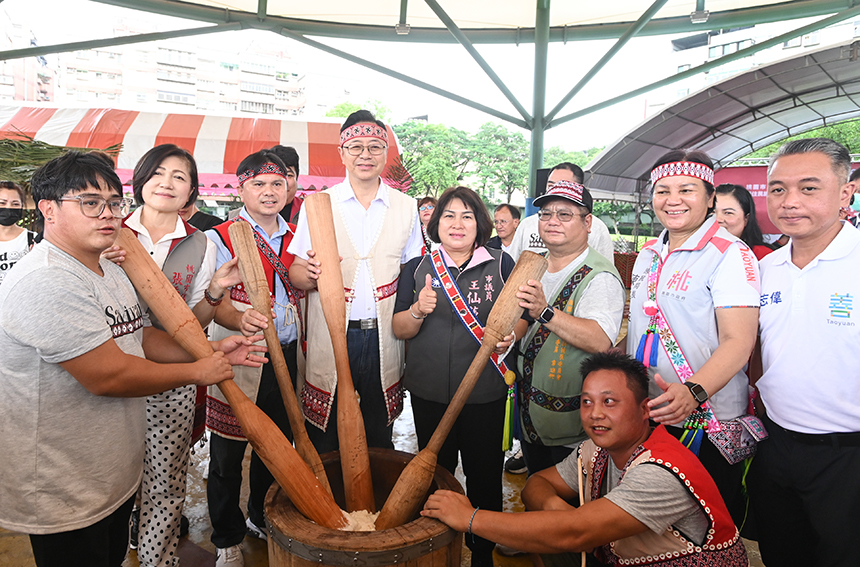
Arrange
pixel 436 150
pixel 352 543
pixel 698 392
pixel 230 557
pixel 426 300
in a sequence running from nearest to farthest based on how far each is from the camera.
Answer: pixel 352 543 < pixel 698 392 < pixel 426 300 < pixel 230 557 < pixel 436 150

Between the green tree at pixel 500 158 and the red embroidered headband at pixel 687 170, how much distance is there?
2912 cm

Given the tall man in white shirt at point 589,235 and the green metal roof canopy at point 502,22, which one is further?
the green metal roof canopy at point 502,22

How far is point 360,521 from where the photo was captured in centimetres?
165

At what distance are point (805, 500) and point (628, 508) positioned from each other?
71 centimetres

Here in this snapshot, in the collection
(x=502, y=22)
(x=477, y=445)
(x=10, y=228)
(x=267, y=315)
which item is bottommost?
(x=477, y=445)

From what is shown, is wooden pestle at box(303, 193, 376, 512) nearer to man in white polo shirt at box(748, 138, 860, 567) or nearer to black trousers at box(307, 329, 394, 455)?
black trousers at box(307, 329, 394, 455)

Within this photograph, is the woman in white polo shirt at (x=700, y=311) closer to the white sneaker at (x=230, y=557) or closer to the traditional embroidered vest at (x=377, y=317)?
the traditional embroidered vest at (x=377, y=317)

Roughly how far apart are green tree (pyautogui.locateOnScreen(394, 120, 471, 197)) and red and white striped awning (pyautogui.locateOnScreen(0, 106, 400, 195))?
818 inches

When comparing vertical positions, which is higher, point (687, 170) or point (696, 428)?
point (687, 170)

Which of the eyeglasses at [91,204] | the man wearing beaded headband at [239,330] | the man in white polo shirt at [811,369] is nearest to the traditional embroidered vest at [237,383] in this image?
the man wearing beaded headband at [239,330]

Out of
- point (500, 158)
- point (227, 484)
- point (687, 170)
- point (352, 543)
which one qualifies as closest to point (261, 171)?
point (227, 484)

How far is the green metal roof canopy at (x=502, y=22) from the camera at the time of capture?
493 cm

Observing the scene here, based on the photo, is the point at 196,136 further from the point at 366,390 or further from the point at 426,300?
the point at 426,300

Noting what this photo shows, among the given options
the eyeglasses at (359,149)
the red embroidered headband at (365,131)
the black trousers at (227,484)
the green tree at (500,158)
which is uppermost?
the green tree at (500,158)
